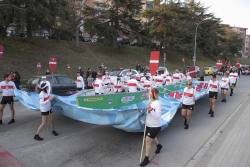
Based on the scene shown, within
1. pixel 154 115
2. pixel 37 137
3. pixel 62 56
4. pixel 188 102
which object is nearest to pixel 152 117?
pixel 154 115

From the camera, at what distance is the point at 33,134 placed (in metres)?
7.00

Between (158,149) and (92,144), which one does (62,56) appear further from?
(158,149)

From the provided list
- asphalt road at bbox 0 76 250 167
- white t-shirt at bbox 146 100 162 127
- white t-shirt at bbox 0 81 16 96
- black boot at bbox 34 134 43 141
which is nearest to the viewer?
white t-shirt at bbox 146 100 162 127

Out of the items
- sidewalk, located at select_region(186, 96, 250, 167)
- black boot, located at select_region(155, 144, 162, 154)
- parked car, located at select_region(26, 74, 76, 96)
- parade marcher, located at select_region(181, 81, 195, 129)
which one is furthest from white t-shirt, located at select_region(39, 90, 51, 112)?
parked car, located at select_region(26, 74, 76, 96)

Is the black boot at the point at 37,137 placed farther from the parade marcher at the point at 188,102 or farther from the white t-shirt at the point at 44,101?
the parade marcher at the point at 188,102

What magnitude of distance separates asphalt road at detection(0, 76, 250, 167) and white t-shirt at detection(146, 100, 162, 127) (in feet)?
3.09

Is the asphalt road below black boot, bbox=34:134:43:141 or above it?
Result: below

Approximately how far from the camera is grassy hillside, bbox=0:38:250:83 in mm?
20714

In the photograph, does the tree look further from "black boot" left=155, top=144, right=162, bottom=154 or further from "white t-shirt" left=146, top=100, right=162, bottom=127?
"white t-shirt" left=146, top=100, right=162, bottom=127

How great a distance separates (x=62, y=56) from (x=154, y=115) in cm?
2292

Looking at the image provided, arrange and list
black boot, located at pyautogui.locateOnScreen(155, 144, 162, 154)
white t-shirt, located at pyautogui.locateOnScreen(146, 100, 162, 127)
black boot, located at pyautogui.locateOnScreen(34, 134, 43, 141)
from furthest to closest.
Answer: black boot, located at pyautogui.locateOnScreen(34, 134, 43, 141)
black boot, located at pyautogui.locateOnScreen(155, 144, 162, 154)
white t-shirt, located at pyautogui.locateOnScreen(146, 100, 162, 127)

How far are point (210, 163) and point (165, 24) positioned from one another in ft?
116

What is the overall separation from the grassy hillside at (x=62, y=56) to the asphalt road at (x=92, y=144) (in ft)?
41.2

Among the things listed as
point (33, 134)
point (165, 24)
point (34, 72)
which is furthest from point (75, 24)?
point (33, 134)
